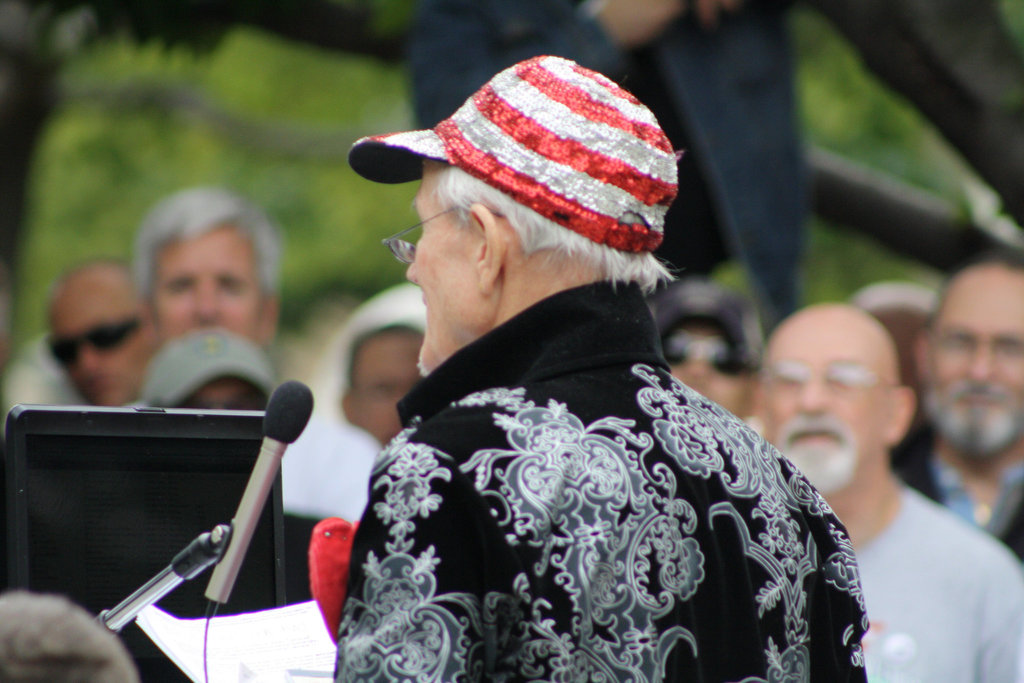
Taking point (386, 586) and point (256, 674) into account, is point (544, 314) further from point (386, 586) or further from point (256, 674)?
point (256, 674)

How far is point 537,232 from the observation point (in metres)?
2.11

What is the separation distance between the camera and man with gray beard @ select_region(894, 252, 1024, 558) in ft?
16.6

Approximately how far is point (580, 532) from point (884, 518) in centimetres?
265

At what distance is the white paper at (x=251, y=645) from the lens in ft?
7.27

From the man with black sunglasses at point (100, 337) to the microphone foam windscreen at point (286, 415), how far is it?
3.81 meters

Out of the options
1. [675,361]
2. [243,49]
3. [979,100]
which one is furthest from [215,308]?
[243,49]

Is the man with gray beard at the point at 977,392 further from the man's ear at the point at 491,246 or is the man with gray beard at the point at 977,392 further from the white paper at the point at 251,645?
the man's ear at the point at 491,246

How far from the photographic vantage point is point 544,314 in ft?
6.91

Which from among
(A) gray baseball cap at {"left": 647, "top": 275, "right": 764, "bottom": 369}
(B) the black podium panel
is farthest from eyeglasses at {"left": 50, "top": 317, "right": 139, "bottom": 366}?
(B) the black podium panel

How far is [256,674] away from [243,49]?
8552mm

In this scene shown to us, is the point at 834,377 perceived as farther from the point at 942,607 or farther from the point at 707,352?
the point at 942,607

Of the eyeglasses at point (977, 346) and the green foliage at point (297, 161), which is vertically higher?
the green foliage at point (297, 161)

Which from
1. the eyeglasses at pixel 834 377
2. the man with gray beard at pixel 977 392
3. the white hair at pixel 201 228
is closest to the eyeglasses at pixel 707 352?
the eyeglasses at pixel 834 377

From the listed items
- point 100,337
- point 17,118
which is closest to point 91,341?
point 100,337
